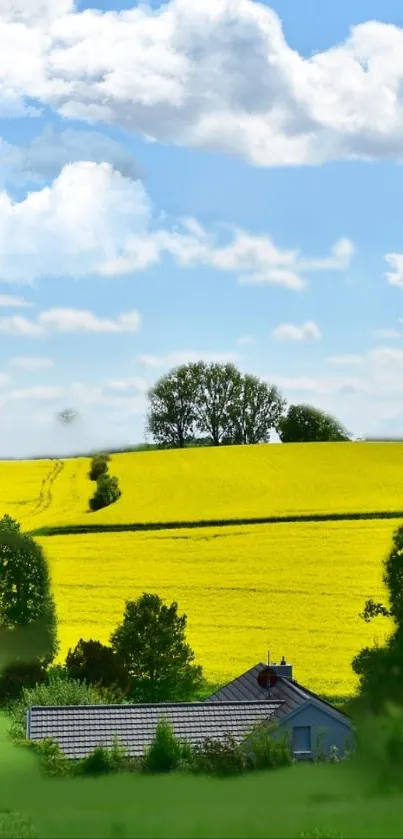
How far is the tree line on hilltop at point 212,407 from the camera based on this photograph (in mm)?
104562

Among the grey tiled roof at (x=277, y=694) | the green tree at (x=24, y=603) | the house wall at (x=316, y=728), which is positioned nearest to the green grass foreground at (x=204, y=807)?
the house wall at (x=316, y=728)

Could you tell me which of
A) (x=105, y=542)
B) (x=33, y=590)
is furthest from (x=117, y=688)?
(x=105, y=542)

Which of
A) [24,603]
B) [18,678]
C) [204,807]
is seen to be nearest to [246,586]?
[24,603]

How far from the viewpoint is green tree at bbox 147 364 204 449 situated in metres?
105

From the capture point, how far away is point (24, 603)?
147ft

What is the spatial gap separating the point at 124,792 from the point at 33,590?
21.4 meters

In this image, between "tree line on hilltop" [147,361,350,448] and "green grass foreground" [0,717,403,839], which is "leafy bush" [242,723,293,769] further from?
"tree line on hilltop" [147,361,350,448]

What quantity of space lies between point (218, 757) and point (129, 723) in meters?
3.24

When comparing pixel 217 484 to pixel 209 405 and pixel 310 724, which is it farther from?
pixel 310 724

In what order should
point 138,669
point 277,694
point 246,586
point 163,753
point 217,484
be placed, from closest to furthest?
point 163,753 → point 277,694 → point 138,669 → point 246,586 → point 217,484

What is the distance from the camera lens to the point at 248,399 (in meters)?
105

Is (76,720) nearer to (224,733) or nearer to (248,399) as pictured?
(224,733)

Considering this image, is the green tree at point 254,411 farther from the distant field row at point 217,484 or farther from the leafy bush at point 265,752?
the leafy bush at point 265,752

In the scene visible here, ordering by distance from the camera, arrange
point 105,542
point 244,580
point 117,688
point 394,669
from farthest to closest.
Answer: point 105,542, point 244,580, point 117,688, point 394,669
